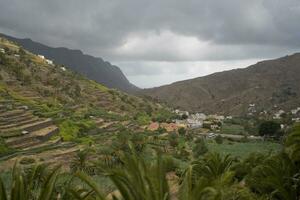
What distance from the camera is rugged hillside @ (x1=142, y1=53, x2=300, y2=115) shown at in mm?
132125

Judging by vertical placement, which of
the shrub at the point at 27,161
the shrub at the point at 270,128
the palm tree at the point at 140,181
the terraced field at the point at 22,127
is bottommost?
the shrub at the point at 270,128

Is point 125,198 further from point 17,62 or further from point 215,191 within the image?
point 17,62

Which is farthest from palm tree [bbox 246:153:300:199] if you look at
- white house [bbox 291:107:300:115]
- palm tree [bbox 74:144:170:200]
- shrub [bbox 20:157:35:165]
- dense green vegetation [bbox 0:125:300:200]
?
white house [bbox 291:107:300:115]

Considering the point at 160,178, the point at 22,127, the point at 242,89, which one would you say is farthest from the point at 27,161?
the point at 242,89

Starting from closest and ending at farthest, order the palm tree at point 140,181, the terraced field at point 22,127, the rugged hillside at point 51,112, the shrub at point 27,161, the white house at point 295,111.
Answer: the palm tree at point 140,181 → the shrub at point 27,161 → the terraced field at point 22,127 → the rugged hillside at point 51,112 → the white house at point 295,111

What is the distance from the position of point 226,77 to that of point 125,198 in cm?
16531

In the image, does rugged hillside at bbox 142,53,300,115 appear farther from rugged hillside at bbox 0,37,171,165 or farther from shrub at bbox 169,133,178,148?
shrub at bbox 169,133,178,148

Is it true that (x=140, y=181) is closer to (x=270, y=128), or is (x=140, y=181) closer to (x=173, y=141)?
(x=173, y=141)

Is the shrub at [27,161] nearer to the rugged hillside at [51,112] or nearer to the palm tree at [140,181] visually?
the rugged hillside at [51,112]

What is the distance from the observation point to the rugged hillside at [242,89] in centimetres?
13212

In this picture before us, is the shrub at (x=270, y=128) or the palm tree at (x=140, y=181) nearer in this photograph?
the palm tree at (x=140, y=181)

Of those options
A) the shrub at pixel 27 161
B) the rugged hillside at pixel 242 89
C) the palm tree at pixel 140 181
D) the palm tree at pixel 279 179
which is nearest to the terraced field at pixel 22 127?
the shrub at pixel 27 161

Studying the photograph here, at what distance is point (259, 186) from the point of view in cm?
1725

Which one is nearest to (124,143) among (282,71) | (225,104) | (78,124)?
(78,124)
